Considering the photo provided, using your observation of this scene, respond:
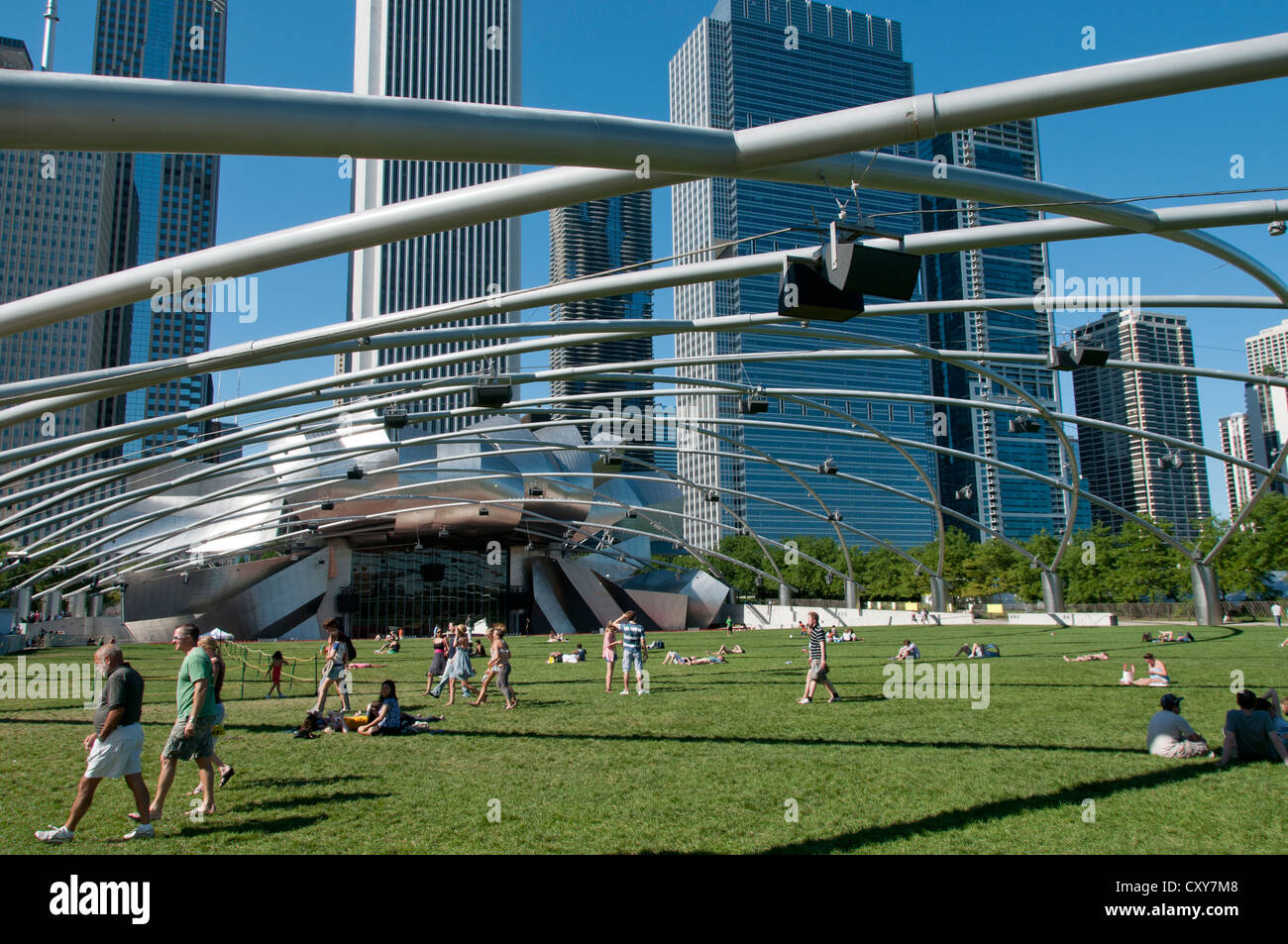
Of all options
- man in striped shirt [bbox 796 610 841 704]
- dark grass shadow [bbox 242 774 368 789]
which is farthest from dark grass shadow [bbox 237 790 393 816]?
man in striped shirt [bbox 796 610 841 704]

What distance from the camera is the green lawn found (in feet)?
22.9

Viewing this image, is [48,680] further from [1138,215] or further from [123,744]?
[1138,215]

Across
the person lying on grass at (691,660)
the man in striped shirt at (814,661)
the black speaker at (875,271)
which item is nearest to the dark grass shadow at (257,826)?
the black speaker at (875,271)

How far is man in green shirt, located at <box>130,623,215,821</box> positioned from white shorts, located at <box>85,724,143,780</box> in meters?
0.54

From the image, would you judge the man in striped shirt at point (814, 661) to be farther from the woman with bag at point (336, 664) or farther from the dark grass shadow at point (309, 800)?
the dark grass shadow at point (309, 800)

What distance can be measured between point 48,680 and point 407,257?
126m

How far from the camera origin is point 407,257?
140500 mm

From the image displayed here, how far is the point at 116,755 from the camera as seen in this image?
291 inches

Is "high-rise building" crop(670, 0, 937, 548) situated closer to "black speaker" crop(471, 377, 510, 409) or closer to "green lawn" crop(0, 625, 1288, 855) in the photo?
"black speaker" crop(471, 377, 510, 409)

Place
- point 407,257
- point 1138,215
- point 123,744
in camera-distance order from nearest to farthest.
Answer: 1. point 123,744
2. point 1138,215
3. point 407,257

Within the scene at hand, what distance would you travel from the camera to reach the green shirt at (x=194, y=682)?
8336mm

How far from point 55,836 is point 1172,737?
37.0 ft

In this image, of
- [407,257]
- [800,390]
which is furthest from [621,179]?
[407,257]

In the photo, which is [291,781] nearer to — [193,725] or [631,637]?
[193,725]
